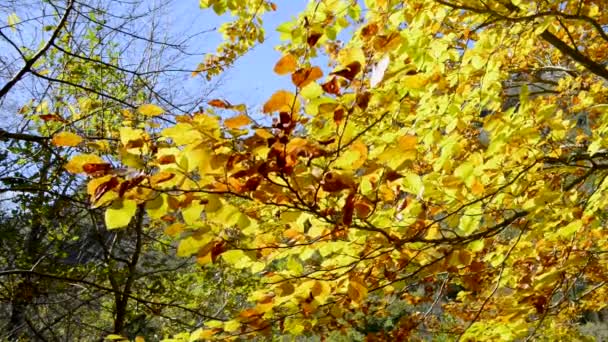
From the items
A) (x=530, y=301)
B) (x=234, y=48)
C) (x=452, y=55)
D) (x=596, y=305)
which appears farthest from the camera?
(x=596, y=305)

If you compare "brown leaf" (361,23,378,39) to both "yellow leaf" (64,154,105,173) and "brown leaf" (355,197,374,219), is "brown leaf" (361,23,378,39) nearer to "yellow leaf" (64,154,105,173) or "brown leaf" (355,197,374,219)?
"brown leaf" (355,197,374,219)

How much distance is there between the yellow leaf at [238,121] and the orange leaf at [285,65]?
0.13 m

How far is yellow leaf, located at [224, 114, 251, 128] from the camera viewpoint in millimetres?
1003

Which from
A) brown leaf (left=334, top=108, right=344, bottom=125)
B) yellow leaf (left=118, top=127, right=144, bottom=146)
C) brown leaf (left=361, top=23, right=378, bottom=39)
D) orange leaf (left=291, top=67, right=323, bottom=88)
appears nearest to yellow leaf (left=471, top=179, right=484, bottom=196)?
brown leaf (left=361, top=23, right=378, bottom=39)

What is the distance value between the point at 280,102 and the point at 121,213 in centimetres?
48

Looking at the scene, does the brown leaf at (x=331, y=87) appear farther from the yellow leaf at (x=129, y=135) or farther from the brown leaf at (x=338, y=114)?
the yellow leaf at (x=129, y=135)

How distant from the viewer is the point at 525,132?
1.58 m

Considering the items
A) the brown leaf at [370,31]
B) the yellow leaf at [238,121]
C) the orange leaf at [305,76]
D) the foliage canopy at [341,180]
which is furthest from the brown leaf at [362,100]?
the brown leaf at [370,31]

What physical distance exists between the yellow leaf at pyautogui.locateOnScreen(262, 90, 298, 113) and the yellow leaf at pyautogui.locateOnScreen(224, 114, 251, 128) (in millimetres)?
52

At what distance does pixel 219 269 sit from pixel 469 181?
17.5 ft

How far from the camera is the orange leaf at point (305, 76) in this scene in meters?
0.99

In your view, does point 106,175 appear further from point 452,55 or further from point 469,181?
point 452,55

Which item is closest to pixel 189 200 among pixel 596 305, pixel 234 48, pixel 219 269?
pixel 234 48

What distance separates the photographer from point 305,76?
1.00 metres
